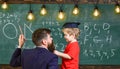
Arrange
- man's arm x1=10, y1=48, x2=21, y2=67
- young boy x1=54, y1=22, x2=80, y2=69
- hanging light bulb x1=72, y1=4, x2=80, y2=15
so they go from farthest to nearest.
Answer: hanging light bulb x1=72, y1=4, x2=80, y2=15 → young boy x1=54, y1=22, x2=80, y2=69 → man's arm x1=10, y1=48, x2=21, y2=67

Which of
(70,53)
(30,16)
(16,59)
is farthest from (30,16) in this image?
(16,59)

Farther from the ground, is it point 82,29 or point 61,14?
point 61,14

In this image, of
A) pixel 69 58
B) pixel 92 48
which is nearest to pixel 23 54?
pixel 69 58

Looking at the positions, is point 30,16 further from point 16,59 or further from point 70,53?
point 16,59

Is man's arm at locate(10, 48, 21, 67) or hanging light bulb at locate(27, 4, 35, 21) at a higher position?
hanging light bulb at locate(27, 4, 35, 21)

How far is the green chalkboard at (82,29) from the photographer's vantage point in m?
6.32

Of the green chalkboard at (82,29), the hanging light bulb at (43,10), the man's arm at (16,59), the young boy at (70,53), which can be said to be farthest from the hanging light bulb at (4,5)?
the man's arm at (16,59)

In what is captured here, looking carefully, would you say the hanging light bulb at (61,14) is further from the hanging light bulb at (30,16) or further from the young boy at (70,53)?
the young boy at (70,53)

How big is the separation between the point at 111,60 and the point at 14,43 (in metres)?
1.75

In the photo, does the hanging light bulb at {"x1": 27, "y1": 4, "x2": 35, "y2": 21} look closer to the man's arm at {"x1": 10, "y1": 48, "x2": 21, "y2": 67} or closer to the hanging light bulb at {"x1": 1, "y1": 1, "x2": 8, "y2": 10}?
the hanging light bulb at {"x1": 1, "y1": 1, "x2": 8, "y2": 10}

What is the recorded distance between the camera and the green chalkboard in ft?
20.7

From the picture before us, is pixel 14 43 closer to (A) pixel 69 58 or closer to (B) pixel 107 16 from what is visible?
(B) pixel 107 16

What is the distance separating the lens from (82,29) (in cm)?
636

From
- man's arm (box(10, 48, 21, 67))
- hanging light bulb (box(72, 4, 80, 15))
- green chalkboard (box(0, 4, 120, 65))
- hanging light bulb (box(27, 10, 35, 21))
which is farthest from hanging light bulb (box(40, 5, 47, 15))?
man's arm (box(10, 48, 21, 67))
